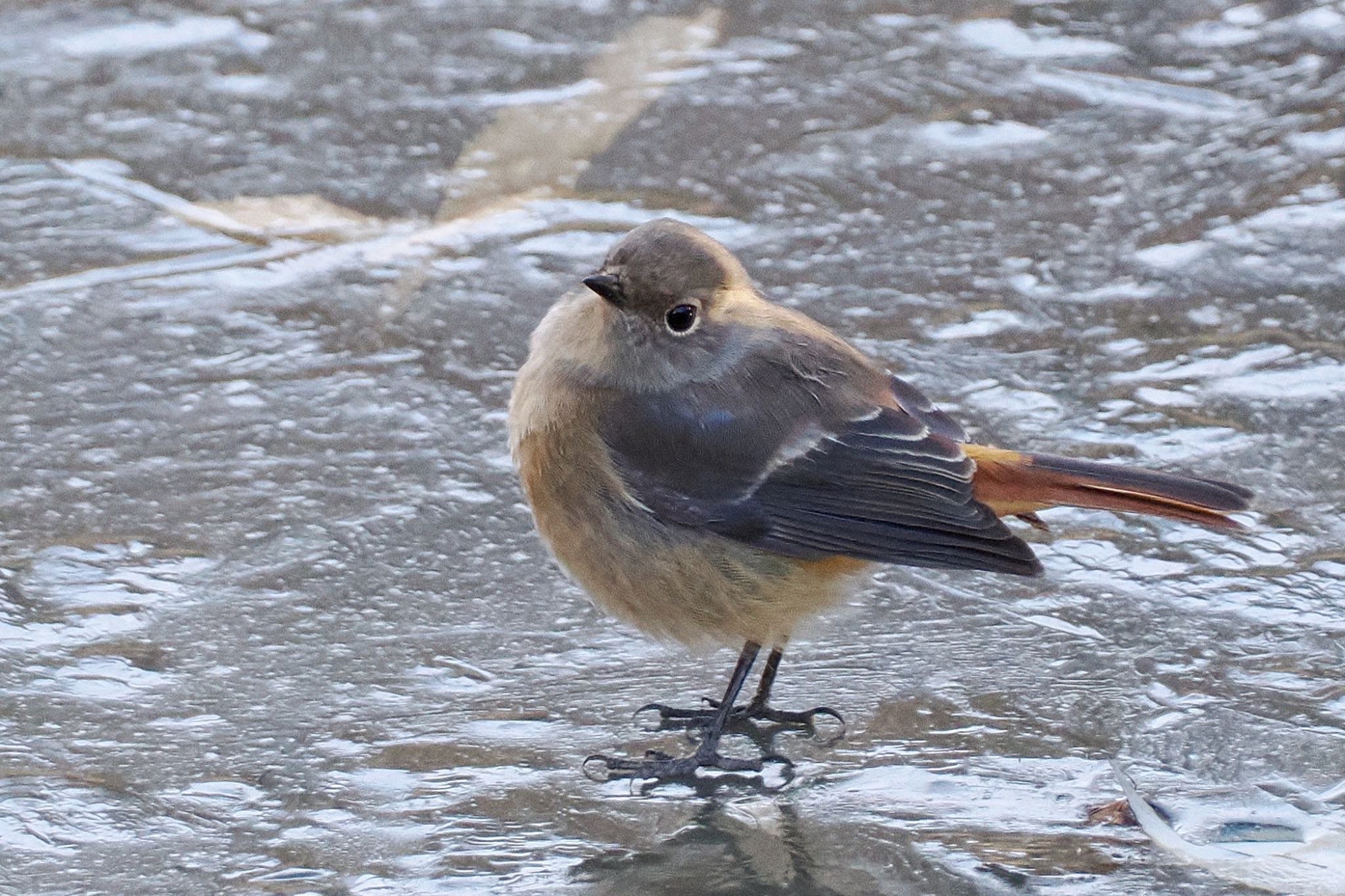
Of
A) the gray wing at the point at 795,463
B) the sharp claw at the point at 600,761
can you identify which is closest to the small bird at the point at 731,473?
the gray wing at the point at 795,463

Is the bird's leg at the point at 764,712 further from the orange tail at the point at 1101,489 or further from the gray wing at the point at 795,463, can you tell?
the orange tail at the point at 1101,489

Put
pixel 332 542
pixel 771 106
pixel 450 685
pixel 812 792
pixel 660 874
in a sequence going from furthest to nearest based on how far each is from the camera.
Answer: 1. pixel 771 106
2. pixel 332 542
3. pixel 450 685
4. pixel 812 792
5. pixel 660 874

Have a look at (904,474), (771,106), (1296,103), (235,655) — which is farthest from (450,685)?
(1296,103)

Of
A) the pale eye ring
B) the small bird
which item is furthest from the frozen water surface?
the pale eye ring

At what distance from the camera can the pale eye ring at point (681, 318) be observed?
390 cm

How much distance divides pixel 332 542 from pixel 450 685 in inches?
24.7

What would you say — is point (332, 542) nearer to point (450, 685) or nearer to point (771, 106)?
point (450, 685)

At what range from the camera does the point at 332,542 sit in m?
4.17

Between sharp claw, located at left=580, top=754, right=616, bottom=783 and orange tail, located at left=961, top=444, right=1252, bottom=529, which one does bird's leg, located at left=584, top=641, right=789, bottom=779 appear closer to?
sharp claw, located at left=580, top=754, right=616, bottom=783

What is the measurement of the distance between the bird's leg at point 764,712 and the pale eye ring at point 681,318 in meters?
0.71

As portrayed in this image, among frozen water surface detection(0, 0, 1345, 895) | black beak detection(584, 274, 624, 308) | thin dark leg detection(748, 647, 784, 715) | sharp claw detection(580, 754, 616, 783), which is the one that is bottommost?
thin dark leg detection(748, 647, 784, 715)

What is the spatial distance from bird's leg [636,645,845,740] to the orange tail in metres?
0.56

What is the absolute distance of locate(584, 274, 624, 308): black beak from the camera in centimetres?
372

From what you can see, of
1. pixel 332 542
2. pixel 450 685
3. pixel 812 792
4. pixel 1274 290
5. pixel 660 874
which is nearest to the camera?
pixel 660 874
